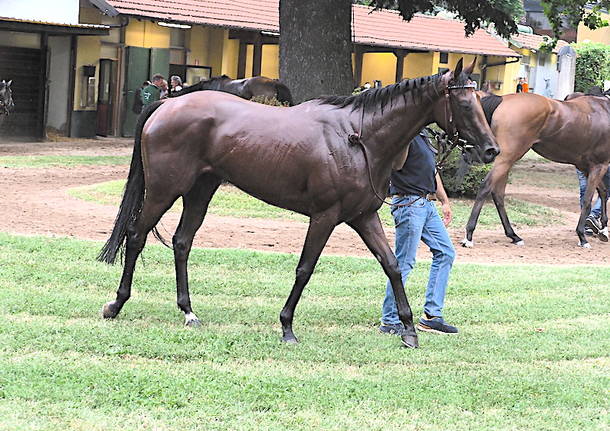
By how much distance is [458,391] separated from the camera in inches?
242

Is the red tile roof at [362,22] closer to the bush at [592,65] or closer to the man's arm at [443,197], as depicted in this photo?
the bush at [592,65]

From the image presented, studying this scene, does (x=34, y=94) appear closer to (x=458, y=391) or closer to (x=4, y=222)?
(x=4, y=222)

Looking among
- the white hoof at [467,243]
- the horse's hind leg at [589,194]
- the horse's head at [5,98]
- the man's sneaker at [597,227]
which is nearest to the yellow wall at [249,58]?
the horse's head at [5,98]

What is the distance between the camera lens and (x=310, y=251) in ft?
24.1

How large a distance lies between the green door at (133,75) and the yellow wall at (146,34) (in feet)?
0.90

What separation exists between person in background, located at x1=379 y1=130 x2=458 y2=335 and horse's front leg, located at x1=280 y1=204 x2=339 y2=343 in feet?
2.53

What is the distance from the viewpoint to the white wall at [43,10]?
23.1 meters

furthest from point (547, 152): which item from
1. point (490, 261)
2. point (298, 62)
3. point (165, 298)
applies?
point (165, 298)

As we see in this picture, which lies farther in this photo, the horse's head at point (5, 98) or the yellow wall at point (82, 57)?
the yellow wall at point (82, 57)

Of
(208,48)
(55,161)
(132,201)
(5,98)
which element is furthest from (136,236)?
(208,48)

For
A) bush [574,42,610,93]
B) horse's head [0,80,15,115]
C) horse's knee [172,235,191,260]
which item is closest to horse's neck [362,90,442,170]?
horse's knee [172,235,191,260]

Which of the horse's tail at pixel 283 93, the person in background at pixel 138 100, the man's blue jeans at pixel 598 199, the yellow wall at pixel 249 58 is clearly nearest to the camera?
the man's blue jeans at pixel 598 199

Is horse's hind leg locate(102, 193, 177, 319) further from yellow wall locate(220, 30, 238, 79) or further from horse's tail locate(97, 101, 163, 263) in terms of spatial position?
yellow wall locate(220, 30, 238, 79)

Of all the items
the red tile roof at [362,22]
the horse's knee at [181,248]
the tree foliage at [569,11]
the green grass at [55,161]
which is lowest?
the green grass at [55,161]
